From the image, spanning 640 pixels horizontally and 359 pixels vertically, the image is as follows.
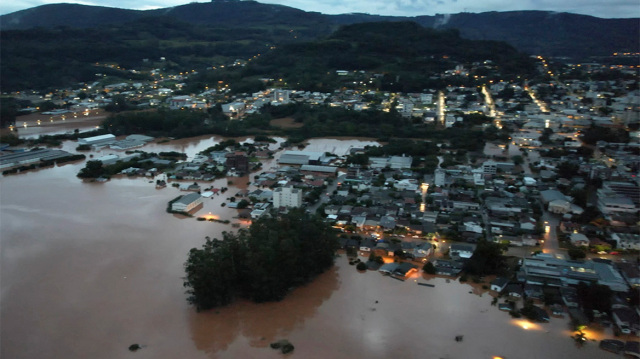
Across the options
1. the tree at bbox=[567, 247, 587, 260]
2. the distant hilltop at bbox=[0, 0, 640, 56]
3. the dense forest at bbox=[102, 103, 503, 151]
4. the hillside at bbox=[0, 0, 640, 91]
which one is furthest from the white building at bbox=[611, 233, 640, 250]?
the distant hilltop at bbox=[0, 0, 640, 56]

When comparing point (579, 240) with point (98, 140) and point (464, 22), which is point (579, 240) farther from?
point (464, 22)

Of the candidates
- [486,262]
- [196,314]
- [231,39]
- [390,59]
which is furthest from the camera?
[231,39]

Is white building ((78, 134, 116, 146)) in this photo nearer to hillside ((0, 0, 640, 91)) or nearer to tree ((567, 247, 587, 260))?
hillside ((0, 0, 640, 91))

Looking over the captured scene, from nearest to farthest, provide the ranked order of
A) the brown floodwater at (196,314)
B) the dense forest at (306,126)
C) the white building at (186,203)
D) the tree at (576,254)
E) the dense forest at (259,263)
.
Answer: the brown floodwater at (196,314), the dense forest at (259,263), the tree at (576,254), the white building at (186,203), the dense forest at (306,126)

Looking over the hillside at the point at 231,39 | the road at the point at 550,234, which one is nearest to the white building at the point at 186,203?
the road at the point at 550,234

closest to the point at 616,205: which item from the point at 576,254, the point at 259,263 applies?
the point at 576,254

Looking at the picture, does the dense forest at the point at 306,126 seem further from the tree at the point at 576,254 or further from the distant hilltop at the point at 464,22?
the distant hilltop at the point at 464,22
